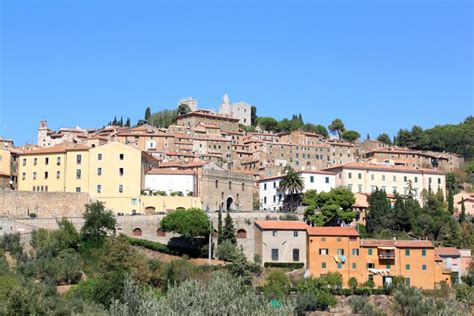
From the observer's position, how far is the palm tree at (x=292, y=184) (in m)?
79.2

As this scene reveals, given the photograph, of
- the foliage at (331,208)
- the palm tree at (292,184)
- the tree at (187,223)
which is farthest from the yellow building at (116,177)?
the foliage at (331,208)

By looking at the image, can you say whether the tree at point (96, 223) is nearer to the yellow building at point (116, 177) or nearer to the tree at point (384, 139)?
the yellow building at point (116, 177)

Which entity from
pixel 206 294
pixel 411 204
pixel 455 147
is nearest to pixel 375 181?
pixel 411 204

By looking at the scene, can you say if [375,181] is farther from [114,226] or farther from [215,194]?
[114,226]

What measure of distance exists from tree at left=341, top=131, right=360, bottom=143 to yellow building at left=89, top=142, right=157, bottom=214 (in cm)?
5972

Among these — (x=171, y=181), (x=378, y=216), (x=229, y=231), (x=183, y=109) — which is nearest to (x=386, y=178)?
(x=378, y=216)

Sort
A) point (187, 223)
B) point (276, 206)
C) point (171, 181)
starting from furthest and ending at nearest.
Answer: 1. point (276, 206)
2. point (171, 181)
3. point (187, 223)

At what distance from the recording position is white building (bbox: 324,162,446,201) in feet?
286

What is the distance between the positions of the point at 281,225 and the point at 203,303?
3901 centimetres

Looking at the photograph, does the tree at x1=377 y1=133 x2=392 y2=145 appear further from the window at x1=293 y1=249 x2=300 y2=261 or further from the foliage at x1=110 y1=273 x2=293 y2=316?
the foliage at x1=110 y1=273 x2=293 y2=316

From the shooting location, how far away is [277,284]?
61.8 m

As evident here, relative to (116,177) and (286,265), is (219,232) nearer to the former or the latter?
(286,265)

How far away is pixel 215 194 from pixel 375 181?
18.8 m

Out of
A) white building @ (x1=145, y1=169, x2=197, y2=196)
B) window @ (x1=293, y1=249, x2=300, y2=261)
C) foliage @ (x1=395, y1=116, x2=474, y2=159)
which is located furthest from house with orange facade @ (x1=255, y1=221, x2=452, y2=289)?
foliage @ (x1=395, y1=116, x2=474, y2=159)
